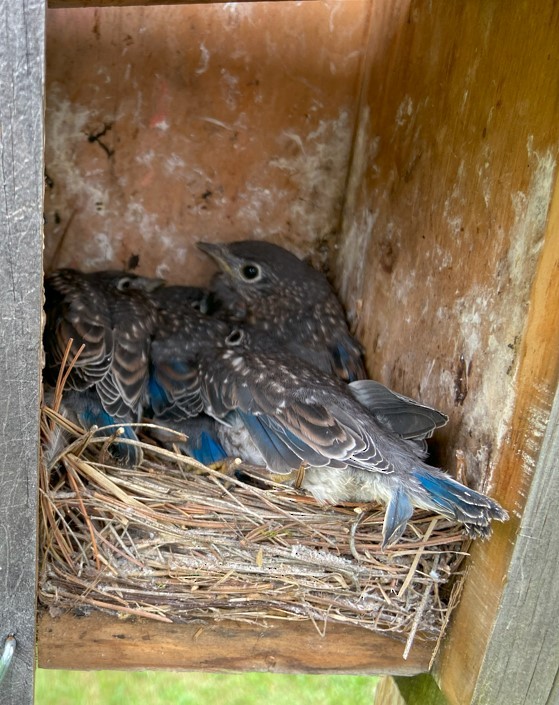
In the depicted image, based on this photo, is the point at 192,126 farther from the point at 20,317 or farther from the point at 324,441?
the point at 20,317

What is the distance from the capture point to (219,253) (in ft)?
8.97

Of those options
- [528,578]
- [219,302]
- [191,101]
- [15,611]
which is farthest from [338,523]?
[191,101]

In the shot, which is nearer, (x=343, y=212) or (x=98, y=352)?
(x=98, y=352)

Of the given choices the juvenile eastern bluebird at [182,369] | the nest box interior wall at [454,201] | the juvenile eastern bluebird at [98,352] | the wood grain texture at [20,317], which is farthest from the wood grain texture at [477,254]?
the wood grain texture at [20,317]

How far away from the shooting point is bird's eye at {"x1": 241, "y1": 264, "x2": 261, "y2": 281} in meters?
2.72

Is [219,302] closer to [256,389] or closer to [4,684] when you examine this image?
[256,389]

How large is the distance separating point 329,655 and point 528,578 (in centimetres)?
53

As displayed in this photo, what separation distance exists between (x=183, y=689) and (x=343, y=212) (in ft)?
5.85

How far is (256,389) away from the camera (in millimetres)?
2223

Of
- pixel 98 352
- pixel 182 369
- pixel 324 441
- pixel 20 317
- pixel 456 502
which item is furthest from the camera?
pixel 182 369

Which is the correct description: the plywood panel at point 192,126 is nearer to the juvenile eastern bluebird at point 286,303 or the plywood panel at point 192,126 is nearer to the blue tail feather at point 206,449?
the juvenile eastern bluebird at point 286,303

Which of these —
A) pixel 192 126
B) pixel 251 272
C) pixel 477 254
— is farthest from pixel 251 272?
pixel 477 254

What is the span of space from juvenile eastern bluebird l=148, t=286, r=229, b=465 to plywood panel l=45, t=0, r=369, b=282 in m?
0.20

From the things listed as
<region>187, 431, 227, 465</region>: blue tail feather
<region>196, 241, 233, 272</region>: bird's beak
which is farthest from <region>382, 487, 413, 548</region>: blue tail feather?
<region>196, 241, 233, 272</region>: bird's beak
